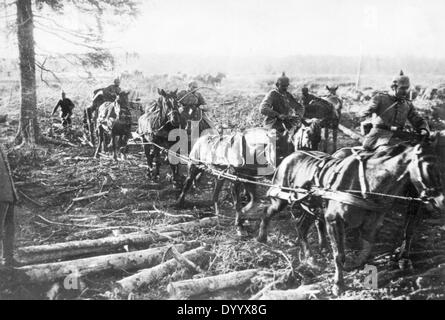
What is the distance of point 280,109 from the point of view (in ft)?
23.6

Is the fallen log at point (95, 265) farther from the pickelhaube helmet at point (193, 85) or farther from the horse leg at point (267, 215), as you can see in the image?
the pickelhaube helmet at point (193, 85)

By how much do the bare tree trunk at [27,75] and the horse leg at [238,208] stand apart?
3.73 meters

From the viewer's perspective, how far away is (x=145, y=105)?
9.58 m

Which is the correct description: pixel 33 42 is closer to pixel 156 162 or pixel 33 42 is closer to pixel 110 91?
pixel 110 91

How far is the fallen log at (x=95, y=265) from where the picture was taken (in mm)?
5855

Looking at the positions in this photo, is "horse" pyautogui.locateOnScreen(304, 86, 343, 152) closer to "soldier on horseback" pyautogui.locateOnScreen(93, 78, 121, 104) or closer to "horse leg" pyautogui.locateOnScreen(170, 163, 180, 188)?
"horse leg" pyautogui.locateOnScreen(170, 163, 180, 188)

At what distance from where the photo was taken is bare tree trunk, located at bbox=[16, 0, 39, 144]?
277 inches

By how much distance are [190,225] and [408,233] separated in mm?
3339

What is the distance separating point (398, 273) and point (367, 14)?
3.99 m

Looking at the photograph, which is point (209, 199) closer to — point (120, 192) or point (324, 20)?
point (120, 192)

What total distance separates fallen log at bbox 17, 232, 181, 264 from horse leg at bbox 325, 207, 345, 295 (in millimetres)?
2531

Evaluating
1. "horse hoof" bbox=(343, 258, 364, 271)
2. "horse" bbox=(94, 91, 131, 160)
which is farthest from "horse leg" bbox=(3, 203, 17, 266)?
"horse hoof" bbox=(343, 258, 364, 271)

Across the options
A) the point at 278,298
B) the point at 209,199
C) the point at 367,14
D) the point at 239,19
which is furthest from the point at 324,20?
the point at 278,298


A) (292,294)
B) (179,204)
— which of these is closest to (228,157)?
(179,204)
